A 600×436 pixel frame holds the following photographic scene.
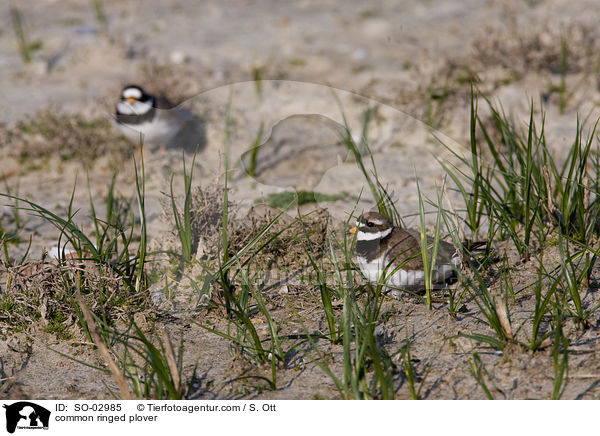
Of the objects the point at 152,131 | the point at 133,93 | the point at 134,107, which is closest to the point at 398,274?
the point at 152,131

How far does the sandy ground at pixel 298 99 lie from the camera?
9.43 ft

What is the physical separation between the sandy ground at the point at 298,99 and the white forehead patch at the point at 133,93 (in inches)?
16.0

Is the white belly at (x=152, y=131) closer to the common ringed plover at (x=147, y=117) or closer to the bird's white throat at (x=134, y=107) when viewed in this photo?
the common ringed plover at (x=147, y=117)

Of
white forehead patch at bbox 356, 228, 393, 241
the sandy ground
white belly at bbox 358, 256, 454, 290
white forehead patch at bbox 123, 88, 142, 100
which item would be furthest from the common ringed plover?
white belly at bbox 358, 256, 454, 290

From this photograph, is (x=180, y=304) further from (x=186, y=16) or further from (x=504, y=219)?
(x=186, y=16)

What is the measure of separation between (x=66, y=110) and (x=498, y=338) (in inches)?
190

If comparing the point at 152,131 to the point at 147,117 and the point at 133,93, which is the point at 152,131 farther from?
the point at 133,93

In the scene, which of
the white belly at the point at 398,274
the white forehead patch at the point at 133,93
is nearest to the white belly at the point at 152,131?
the white forehead patch at the point at 133,93
